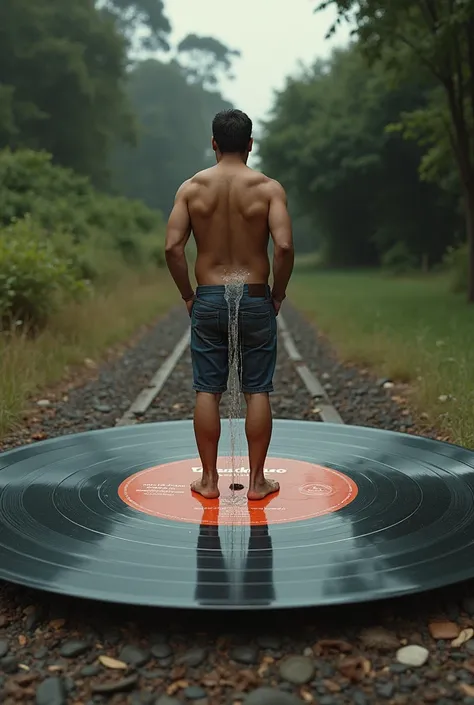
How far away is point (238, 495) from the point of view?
3.61 meters

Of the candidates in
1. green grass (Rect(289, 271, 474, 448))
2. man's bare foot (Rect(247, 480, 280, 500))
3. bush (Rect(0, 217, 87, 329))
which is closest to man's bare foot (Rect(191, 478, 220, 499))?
man's bare foot (Rect(247, 480, 280, 500))

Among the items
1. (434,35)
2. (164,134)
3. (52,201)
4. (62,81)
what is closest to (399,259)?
(62,81)

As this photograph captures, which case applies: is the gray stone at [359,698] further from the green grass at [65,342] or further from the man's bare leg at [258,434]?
the green grass at [65,342]

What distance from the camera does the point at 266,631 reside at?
101 inches

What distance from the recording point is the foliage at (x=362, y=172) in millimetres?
35844

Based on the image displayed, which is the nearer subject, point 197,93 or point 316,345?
point 316,345

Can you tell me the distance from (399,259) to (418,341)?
28.6 m

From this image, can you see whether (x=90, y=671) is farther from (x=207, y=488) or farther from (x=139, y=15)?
(x=139, y=15)

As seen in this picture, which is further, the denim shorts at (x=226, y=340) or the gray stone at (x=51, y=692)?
the denim shorts at (x=226, y=340)

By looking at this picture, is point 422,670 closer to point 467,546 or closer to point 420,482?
point 467,546

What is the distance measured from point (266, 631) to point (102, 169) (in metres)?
37.3

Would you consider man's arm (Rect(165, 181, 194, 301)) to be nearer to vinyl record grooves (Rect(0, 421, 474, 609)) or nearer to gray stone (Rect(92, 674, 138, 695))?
vinyl record grooves (Rect(0, 421, 474, 609))

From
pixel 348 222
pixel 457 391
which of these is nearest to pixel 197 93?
pixel 348 222

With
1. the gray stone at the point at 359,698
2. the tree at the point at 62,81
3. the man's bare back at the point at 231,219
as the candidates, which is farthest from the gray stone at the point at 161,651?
the tree at the point at 62,81
